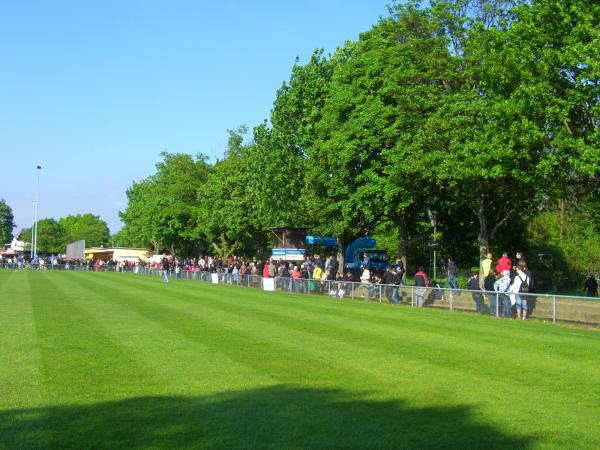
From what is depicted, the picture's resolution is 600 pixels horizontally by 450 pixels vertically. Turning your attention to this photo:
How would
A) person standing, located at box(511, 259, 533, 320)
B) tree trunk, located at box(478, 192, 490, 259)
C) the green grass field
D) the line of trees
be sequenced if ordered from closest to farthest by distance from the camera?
the green grass field → person standing, located at box(511, 259, 533, 320) → the line of trees → tree trunk, located at box(478, 192, 490, 259)

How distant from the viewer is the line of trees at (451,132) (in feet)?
88.8

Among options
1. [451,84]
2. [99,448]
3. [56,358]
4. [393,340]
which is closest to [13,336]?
[56,358]

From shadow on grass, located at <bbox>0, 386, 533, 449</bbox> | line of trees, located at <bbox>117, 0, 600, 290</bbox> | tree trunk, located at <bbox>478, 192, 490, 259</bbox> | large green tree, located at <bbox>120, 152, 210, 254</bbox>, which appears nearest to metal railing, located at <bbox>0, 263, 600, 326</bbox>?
line of trees, located at <bbox>117, 0, 600, 290</bbox>

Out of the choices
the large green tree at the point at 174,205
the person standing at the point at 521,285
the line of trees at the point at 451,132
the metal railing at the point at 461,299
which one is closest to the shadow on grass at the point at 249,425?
the metal railing at the point at 461,299

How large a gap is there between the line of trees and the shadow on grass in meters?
18.7

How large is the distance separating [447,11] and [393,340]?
77.5 feet

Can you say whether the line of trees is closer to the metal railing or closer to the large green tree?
the metal railing

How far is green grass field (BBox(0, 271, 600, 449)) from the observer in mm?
7789

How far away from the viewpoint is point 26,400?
9.32m

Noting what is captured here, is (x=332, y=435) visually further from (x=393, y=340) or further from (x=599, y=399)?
(x=393, y=340)

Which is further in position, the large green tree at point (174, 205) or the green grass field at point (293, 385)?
the large green tree at point (174, 205)

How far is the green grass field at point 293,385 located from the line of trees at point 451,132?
1085 cm

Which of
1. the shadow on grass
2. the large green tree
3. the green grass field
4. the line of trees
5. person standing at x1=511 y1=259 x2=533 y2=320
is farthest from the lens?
the large green tree

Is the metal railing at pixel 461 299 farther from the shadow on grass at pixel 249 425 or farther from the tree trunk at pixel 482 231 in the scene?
the shadow on grass at pixel 249 425
